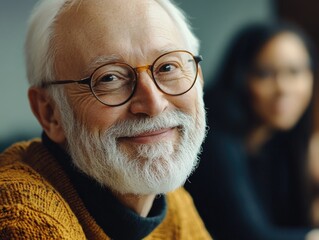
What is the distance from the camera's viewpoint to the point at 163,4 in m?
1.33

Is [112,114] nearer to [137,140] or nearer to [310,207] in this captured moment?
[137,140]

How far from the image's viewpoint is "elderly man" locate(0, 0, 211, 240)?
1.22 m

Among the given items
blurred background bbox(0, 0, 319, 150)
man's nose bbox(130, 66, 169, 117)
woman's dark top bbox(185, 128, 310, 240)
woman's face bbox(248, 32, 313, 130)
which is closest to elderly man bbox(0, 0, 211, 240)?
man's nose bbox(130, 66, 169, 117)

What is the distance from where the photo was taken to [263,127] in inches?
97.0

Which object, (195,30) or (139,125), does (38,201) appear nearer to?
(139,125)

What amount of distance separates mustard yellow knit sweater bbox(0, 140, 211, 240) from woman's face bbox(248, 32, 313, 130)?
3.54 ft

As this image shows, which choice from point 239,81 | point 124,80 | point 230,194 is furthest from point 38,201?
point 239,81

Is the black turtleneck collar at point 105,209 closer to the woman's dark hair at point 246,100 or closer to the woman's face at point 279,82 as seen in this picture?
the woman's dark hair at point 246,100

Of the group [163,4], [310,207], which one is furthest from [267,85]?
[163,4]

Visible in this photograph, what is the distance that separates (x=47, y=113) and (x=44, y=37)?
180 millimetres

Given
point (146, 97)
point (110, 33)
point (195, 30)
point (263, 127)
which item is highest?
point (110, 33)

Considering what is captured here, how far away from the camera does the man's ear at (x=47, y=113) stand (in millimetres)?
1336

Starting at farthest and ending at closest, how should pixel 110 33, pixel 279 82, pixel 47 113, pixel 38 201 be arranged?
pixel 279 82, pixel 47 113, pixel 110 33, pixel 38 201

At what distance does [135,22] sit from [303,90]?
1421 mm
